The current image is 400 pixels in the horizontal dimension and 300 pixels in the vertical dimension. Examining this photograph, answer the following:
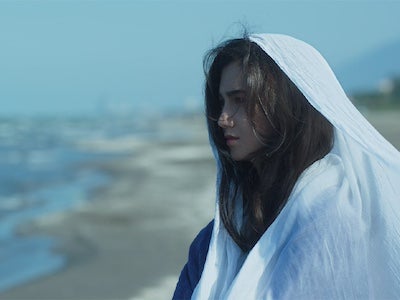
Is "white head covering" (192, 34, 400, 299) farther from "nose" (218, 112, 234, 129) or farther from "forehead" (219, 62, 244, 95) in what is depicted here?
"nose" (218, 112, 234, 129)

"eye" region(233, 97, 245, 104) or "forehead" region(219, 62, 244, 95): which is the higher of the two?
"forehead" region(219, 62, 244, 95)

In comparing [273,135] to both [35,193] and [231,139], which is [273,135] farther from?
[35,193]

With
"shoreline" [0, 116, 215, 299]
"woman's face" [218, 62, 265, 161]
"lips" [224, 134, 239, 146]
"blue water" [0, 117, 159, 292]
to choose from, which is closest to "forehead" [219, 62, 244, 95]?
"woman's face" [218, 62, 265, 161]

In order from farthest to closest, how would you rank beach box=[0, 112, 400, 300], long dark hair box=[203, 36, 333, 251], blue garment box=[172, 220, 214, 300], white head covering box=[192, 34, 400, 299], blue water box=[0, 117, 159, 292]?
blue water box=[0, 117, 159, 292] < beach box=[0, 112, 400, 300] < blue garment box=[172, 220, 214, 300] < long dark hair box=[203, 36, 333, 251] < white head covering box=[192, 34, 400, 299]

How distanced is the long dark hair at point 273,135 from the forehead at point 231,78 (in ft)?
0.04

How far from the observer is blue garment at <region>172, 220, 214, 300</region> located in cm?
244

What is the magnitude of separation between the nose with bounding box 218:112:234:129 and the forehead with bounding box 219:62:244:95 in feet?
0.20

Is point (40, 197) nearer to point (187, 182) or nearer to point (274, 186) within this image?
point (187, 182)

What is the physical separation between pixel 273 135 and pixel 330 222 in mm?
308

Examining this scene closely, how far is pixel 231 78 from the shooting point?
2303mm

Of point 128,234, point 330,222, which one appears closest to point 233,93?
point 330,222

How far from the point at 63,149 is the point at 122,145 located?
2.26 meters

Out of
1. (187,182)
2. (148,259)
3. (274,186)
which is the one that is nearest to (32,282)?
(148,259)

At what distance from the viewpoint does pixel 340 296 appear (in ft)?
6.76
